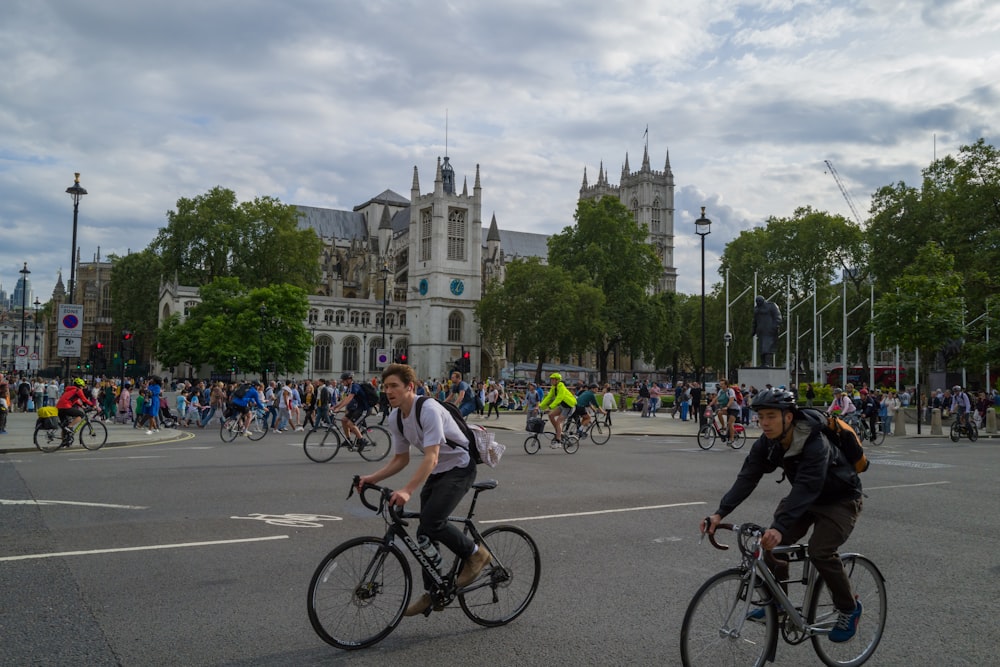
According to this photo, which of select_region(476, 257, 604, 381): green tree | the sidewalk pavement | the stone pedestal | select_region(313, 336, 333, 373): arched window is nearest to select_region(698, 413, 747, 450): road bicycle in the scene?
the stone pedestal

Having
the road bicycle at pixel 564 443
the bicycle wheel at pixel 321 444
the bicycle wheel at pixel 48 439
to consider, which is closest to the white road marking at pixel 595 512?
the bicycle wheel at pixel 321 444

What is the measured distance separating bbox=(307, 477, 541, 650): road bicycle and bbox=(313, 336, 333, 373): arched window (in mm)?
74438

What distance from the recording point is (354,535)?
8.02m

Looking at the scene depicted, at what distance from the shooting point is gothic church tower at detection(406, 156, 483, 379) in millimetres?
77688

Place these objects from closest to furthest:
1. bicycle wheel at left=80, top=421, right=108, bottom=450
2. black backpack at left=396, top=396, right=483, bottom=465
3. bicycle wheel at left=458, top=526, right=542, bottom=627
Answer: black backpack at left=396, top=396, right=483, bottom=465 < bicycle wheel at left=458, top=526, right=542, bottom=627 < bicycle wheel at left=80, top=421, right=108, bottom=450

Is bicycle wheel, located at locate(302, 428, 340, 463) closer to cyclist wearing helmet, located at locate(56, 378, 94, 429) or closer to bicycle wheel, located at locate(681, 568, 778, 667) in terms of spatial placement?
cyclist wearing helmet, located at locate(56, 378, 94, 429)

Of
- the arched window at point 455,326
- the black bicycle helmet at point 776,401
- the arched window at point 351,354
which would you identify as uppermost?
the arched window at point 455,326

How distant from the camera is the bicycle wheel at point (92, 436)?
17938 mm

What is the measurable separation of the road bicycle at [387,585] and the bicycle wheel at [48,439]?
49.3 ft

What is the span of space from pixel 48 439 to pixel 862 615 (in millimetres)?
17321

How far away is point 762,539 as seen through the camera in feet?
13.6

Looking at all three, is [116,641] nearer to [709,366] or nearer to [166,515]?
[166,515]

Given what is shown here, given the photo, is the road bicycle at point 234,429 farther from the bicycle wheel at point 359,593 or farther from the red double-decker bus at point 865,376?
the red double-decker bus at point 865,376

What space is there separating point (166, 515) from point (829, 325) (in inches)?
2487
